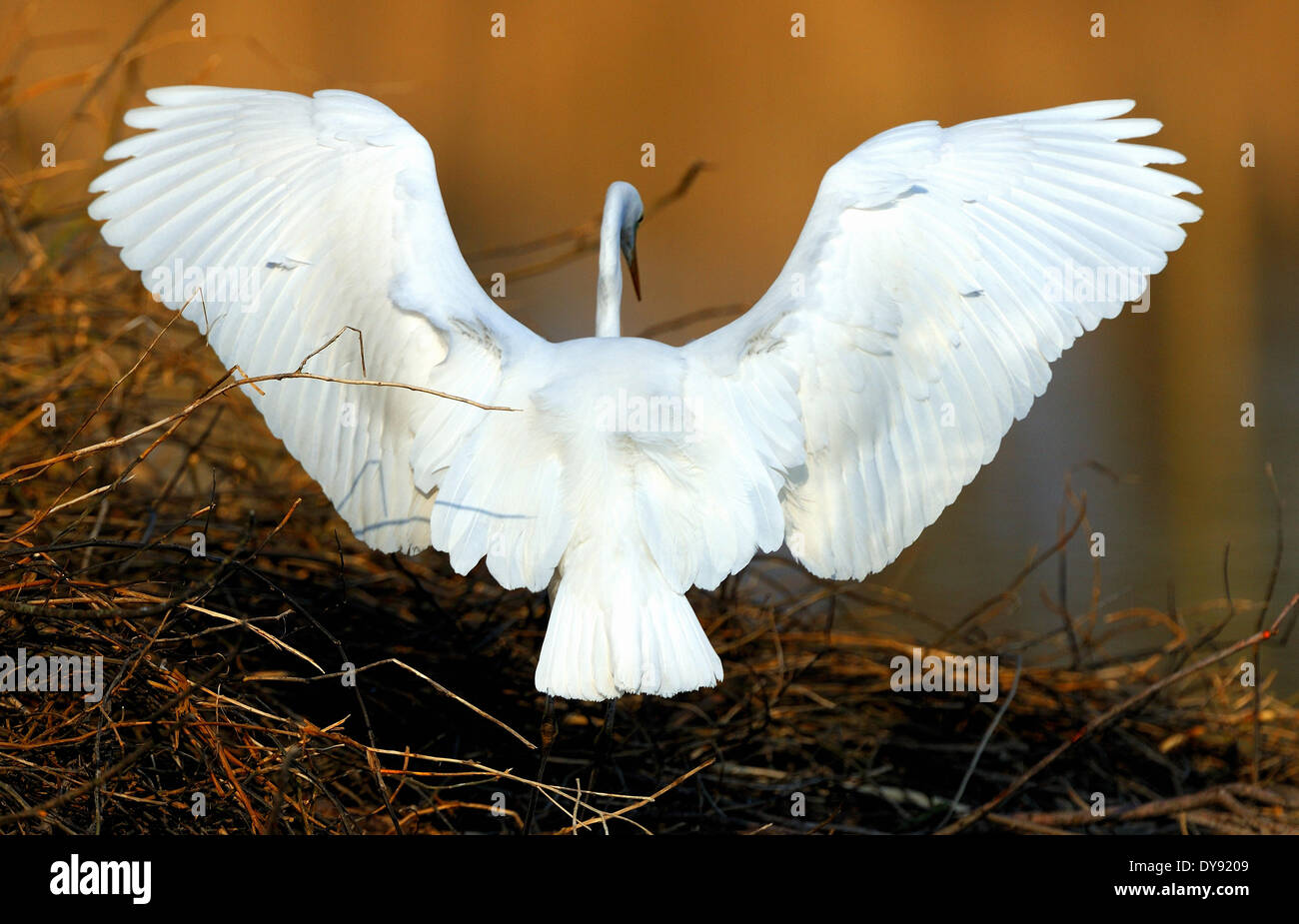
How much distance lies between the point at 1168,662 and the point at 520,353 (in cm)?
198

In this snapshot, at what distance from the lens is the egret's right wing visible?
178 cm

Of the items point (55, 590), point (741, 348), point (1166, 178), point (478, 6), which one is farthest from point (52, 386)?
point (478, 6)

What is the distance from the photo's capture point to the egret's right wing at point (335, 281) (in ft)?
5.82

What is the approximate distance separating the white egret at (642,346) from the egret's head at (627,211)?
0.42 m

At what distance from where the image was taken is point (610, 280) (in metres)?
2.14

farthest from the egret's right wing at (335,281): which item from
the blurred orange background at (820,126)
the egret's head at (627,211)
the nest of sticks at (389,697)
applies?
the blurred orange background at (820,126)

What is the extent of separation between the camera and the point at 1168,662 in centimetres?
305

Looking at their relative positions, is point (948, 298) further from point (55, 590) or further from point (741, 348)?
point (55, 590)

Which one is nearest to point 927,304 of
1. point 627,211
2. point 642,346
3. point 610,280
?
point 642,346

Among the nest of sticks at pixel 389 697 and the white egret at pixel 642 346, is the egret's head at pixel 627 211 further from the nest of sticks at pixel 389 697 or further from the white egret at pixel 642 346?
the white egret at pixel 642 346

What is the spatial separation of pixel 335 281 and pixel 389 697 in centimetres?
69

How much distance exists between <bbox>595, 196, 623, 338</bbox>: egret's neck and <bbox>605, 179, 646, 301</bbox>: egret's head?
18 millimetres

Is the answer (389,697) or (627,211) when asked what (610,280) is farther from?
(389,697)

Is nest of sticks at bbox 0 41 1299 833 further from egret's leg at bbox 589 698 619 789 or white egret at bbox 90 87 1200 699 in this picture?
white egret at bbox 90 87 1200 699
